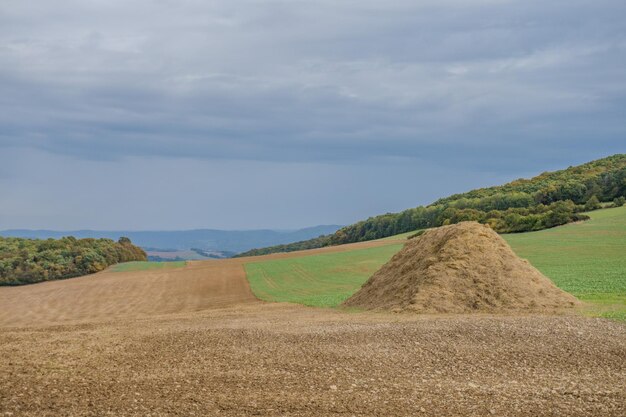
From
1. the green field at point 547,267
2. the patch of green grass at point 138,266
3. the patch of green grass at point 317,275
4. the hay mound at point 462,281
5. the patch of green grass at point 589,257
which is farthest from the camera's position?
the patch of green grass at point 138,266

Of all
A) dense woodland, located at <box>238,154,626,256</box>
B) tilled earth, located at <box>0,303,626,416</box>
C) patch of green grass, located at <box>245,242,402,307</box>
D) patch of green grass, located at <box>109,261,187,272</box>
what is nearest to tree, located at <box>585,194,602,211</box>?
dense woodland, located at <box>238,154,626,256</box>

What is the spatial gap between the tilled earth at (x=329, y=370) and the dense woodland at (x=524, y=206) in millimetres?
59539

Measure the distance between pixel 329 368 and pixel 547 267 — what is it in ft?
115

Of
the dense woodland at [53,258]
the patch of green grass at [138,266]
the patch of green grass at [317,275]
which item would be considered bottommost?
the patch of green grass at [317,275]

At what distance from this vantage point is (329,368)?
14414 millimetres

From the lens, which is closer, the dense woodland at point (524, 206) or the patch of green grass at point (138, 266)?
the patch of green grass at point (138, 266)

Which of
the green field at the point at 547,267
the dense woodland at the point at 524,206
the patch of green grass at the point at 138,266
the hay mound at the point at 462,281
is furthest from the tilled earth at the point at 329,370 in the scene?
the dense woodland at the point at 524,206

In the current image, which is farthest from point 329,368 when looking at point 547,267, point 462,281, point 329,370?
point 547,267

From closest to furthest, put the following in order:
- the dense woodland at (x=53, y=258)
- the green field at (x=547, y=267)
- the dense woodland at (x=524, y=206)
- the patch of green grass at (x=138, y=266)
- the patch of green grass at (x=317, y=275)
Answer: the green field at (x=547, y=267) → the patch of green grass at (x=317, y=275) → the dense woodland at (x=53, y=258) → the patch of green grass at (x=138, y=266) → the dense woodland at (x=524, y=206)

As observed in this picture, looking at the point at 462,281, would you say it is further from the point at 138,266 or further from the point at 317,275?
the point at 138,266

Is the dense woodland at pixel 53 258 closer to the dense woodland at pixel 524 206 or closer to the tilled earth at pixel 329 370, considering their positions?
the dense woodland at pixel 524 206

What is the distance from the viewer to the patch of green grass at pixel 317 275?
41031 millimetres

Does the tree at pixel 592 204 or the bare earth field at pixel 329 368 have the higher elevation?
the tree at pixel 592 204

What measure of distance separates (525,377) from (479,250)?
15095 mm
